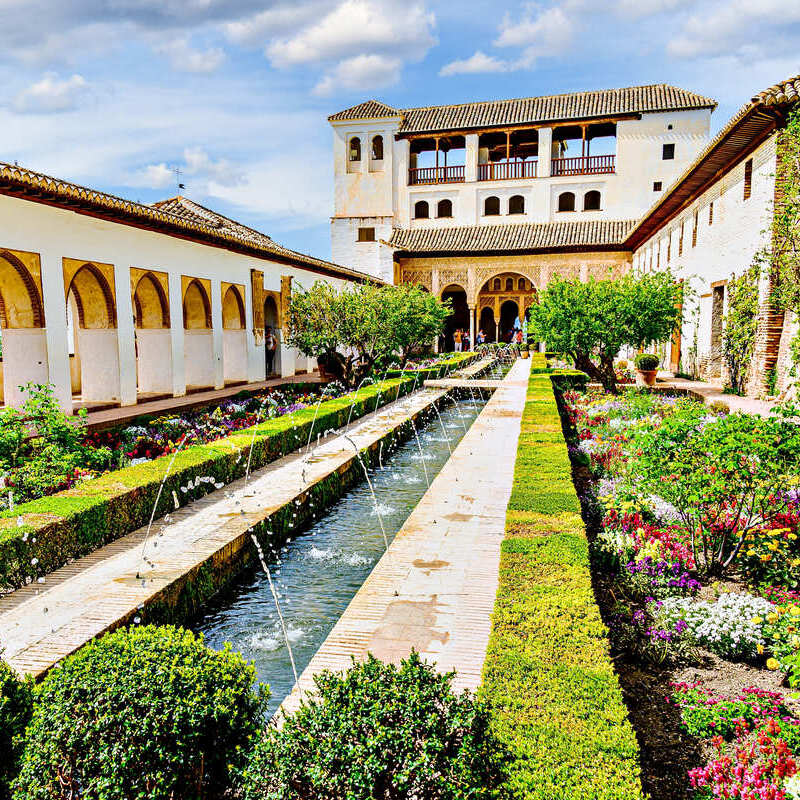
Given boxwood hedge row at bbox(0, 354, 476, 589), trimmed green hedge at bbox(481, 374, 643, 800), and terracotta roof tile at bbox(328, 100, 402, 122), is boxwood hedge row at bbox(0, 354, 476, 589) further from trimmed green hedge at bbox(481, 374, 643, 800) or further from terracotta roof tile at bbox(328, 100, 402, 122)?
terracotta roof tile at bbox(328, 100, 402, 122)

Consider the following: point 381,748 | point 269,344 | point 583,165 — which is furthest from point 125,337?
point 583,165

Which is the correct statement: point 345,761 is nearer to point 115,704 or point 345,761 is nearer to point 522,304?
point 115,704

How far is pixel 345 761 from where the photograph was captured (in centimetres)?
214

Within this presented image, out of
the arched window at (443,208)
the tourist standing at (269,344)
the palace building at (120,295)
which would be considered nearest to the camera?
the palace building at (120,295)

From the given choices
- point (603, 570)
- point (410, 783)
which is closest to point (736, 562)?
point (603, 570)

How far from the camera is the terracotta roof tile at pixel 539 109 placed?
102 feet

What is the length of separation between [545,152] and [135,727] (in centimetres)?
3416

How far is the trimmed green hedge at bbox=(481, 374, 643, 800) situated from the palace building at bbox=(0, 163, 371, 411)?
8771 millimetres

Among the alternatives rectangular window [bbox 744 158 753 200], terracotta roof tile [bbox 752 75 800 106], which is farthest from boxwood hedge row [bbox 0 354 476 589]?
rectangular window [bbox 744 158 753 200]

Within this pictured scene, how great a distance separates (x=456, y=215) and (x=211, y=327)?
68.7 ft

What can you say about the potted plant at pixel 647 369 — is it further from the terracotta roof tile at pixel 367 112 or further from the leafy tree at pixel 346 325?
the terracotta roof tile at pixel 367 112

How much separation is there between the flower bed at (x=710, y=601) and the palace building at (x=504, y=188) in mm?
22951

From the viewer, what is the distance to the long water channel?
14.2ft

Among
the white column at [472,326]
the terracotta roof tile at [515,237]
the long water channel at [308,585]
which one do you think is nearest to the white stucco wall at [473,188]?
the terracotta roof tile at [515,237]
